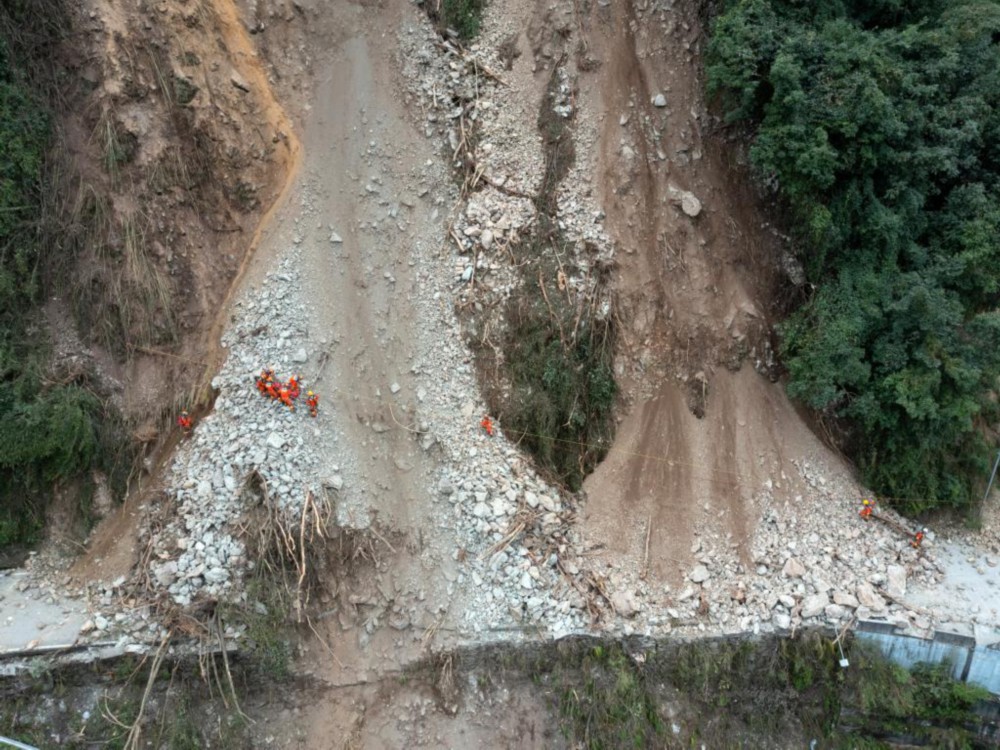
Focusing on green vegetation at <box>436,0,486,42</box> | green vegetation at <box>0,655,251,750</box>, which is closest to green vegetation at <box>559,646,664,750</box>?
green vegetation at <box>0,655,251,750</box>

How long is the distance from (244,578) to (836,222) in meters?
10.8

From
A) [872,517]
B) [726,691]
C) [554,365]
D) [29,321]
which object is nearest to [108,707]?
[29,321]

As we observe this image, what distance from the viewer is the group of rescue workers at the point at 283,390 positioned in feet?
32.7

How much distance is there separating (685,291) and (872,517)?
16.5 ft

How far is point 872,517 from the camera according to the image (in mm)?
10359

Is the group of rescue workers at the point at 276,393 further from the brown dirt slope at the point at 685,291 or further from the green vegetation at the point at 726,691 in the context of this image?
the green vegetation at the point at 726,691

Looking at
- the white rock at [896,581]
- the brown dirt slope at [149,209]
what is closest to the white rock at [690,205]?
the white rock at [896,581]

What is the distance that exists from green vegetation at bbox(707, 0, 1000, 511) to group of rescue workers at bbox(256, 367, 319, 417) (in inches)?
319

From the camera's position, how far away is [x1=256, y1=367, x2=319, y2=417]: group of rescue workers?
32.7ft

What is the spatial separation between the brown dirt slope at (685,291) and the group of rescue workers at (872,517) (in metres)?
1.19

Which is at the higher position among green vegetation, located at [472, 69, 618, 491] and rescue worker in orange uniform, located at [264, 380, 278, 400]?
green vegetation, located at [472, 69, 618, 491]

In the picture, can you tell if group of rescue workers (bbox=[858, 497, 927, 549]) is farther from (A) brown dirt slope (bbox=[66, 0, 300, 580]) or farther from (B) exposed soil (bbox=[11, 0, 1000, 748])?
(A) brown dirt slope (bbox=[66, 0, 300, 580])

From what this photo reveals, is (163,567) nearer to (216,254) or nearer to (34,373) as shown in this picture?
(34,373)

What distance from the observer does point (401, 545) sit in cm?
995
